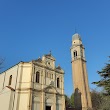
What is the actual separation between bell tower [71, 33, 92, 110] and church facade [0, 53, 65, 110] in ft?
43.2

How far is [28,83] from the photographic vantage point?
2695 centimetres

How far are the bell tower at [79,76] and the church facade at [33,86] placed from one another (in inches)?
519

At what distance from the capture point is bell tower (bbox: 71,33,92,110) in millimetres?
42406

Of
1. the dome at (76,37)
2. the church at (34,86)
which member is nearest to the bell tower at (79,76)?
the dome at (76,37)

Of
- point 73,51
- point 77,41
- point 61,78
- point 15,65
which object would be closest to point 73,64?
point 73,51

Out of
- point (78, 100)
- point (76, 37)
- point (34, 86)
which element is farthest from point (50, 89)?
point (76, 37)

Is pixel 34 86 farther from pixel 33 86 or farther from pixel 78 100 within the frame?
pixel 78 100

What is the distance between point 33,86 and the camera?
27203 mm

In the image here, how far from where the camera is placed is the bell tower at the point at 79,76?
42406mm

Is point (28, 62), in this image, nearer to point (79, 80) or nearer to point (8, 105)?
point (8, 105)

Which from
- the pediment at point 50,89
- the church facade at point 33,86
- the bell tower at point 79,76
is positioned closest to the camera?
the church facade at point 33,86

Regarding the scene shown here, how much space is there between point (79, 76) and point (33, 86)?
2166cm

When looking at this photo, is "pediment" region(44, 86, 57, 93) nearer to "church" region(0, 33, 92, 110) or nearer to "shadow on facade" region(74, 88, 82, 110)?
"church" region(0, 33, 92, 110)

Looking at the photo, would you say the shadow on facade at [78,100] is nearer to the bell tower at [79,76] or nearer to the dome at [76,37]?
the bell tower at [79,76]
